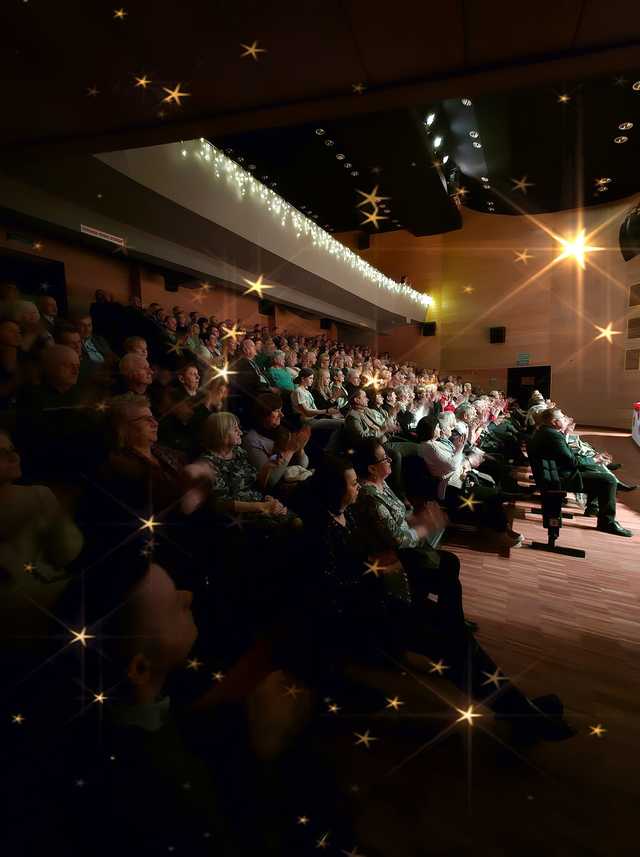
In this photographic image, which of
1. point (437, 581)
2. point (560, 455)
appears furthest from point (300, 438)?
point (560, 455)

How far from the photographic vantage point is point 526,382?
10.9 meters

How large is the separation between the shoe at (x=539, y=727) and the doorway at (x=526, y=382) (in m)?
10.3

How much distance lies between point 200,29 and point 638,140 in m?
7.78

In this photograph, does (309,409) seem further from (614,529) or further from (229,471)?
(614,529)

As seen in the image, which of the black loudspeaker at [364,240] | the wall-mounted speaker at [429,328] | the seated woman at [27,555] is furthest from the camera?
the wall-mounted speaker at [429,328]

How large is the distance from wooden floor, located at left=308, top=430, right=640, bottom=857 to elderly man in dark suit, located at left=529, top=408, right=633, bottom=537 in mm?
1158

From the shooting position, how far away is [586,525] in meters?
3.24

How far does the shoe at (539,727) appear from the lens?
1.20 metres

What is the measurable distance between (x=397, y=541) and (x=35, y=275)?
4.65 m

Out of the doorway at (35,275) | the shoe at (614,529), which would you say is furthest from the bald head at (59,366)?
the shoe at (614,529)

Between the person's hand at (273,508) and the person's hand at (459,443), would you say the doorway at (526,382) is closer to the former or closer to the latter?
the person's hand at (459,443)

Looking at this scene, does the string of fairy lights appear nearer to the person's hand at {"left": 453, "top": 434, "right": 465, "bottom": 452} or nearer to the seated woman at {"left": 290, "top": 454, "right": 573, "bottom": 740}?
the person's hand at {"left": 453, "top": 434, "right": 465, "bottom": 452}

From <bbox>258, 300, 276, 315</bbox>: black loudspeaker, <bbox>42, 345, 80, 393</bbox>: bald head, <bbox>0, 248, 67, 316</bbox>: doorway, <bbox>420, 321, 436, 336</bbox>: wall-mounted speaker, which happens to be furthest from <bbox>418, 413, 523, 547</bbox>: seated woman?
<bbox>420, 321, 436, 336</bbox>: wall-mounted speaker

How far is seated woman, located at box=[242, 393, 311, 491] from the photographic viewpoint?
2.01m
